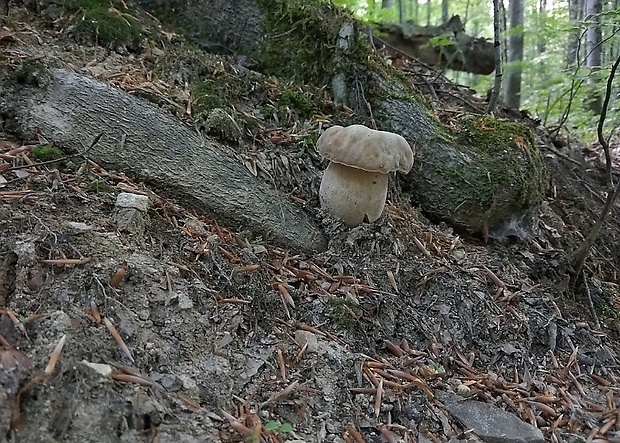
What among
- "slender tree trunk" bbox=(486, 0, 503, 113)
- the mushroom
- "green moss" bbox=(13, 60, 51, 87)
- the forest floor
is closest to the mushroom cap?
the mushroom

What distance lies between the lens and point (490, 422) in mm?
2623

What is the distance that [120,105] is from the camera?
3.22 m

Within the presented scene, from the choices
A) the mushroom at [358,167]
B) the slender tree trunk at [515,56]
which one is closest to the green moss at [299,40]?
the mushroom at [358,167]

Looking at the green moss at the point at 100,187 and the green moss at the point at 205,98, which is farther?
the green moss at the point at 205,98

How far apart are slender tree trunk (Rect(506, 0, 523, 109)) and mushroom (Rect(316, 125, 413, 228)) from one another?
175 inches

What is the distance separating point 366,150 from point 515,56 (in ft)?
21.6

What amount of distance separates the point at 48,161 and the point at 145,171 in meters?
0.52

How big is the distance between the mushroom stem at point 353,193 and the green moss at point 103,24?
1.83 meters

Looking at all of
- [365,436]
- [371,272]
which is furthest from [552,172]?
[365,436]

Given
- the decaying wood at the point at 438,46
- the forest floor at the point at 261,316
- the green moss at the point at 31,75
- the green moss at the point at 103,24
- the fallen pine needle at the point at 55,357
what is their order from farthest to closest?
the decaying wood at the point at 438,46 → the green moss at the point at 103,24 → the green moss at the point at 31,75 → the forest floor at the point at 261,316 → the fallen pine needle at the point at 55,357

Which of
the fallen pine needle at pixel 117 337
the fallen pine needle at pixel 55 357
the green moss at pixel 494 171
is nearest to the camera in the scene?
the fallen pine needle at pixel 55 357

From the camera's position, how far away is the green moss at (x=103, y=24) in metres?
3.74

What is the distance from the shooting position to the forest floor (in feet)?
6.50

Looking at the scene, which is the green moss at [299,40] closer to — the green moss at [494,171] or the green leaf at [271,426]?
the green moss at [494,171]
